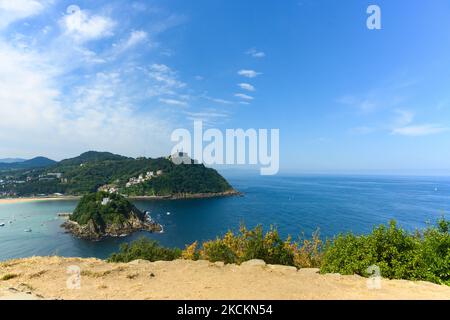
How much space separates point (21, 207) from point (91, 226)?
5642 centimetres

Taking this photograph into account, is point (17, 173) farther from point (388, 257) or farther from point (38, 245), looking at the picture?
point (388, 257)

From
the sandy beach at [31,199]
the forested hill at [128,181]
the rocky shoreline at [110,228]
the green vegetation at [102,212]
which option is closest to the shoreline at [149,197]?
the sandy beach at [31,199]

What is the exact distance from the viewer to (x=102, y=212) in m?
73.9

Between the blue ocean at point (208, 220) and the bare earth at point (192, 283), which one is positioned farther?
the blue ocean at point (208, 220)

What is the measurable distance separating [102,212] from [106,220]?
280 cm

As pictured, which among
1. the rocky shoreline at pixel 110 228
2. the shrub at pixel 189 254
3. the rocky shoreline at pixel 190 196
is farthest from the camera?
the rocky shoreline at pixel 190 196

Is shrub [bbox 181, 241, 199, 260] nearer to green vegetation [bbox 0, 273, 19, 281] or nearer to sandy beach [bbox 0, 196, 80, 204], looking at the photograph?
green vegetation [bbox 0, 273, 19, 281]

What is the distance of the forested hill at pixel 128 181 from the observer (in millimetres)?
129000

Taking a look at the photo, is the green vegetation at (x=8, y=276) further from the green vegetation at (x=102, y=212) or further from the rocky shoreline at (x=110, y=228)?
the green vegetation at (x=102, y=212)

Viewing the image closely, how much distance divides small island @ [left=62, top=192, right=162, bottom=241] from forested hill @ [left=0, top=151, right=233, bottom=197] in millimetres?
46094

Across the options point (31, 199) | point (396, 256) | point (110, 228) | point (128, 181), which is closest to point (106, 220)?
point (110, 228)

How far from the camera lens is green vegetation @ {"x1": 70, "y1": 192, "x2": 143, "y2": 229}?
2795 inches
